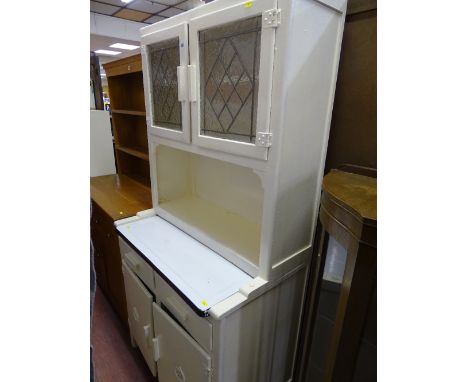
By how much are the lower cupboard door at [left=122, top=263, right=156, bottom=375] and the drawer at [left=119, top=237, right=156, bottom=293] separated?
0.04 metres

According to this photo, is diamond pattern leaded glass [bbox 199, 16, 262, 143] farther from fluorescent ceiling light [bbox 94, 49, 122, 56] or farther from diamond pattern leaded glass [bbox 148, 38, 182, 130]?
fluorescent ceiling light [bbox 94, 49, 122, 56]

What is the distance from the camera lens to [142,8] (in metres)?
4.23

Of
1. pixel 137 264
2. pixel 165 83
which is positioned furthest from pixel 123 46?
pixel 137 264

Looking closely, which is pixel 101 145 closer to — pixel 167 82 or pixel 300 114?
pixel 167 82

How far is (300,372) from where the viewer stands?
1367mm

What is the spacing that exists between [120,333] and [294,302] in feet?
4.57

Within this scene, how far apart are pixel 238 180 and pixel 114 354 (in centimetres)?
144

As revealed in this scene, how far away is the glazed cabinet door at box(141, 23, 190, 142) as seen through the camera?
1.16m

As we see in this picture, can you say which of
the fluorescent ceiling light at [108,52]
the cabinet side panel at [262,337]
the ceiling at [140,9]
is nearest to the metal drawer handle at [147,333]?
the cabinet side panel at [262,337]

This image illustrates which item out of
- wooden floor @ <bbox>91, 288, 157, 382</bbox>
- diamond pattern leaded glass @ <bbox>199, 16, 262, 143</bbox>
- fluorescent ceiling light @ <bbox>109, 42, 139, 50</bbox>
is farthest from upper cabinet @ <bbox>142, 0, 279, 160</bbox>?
fluorescent ceiling light @ <bbox>109, 42, 139, 50</bbox>

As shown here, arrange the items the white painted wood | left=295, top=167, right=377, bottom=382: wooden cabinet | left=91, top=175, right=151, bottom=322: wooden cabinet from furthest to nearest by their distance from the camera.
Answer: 1. the white painted wood
2. left=91, top=175, right=151, bottom=322: wooden cabinet
3. left=295, top=167, right=377, bottom=382: wooden cabinet

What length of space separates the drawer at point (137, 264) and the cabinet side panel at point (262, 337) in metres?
0.48

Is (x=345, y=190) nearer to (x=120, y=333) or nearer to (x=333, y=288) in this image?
(x=333, y=288)
